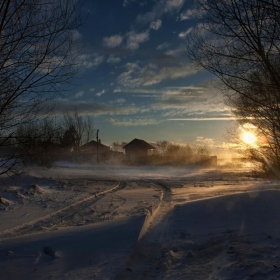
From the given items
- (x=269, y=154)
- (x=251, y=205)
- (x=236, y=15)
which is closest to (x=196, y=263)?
(x=251, y=205)

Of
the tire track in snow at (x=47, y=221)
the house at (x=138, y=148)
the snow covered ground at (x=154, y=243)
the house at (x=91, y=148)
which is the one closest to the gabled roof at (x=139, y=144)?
the house at (x=138, y=148)

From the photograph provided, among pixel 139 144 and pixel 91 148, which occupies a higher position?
pixel 139 144

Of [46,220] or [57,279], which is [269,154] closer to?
[46,220]

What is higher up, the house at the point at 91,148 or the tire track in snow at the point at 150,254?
the house at the point at 91,148

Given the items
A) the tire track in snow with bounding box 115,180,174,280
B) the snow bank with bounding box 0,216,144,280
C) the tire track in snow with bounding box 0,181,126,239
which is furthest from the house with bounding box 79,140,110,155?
the snow bank with bounding box 0,216,144,280

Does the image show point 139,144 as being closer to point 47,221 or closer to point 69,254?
point 47,221

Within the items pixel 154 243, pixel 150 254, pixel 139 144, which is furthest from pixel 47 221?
pixel 139 144

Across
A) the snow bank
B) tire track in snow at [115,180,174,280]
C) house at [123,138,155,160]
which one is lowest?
tire track in snow at [115,180,174,280]

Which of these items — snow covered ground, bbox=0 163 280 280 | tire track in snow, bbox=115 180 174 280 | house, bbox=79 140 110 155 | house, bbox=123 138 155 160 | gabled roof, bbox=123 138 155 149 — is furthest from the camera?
gabled roof, bbox=123 138 155 149

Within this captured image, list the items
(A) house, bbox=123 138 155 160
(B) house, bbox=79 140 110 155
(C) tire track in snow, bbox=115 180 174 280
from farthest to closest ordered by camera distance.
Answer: (A) house, bbox=123 138 155 160, (B) house, bbox=79 140 110 155, (C) tire track in snow, bbox=115 180 174 280

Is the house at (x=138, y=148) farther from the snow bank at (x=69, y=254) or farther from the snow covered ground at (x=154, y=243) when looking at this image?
the snow bank at (x=69, y=254)

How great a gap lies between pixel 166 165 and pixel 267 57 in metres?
43.1

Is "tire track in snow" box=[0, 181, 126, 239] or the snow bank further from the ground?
the snow bank

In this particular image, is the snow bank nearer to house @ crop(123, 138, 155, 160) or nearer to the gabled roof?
house @ crop(123, 138, 155, 160)
